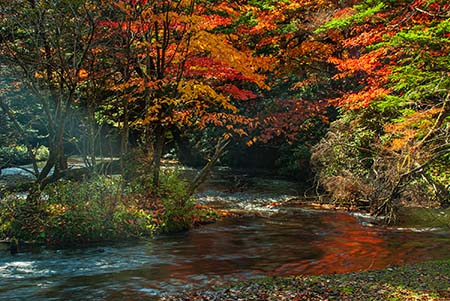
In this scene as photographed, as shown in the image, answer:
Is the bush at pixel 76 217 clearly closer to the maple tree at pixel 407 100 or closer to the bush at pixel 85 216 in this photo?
the bush at pixel 85 216

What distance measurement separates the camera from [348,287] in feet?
25.1

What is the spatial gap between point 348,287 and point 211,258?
371cm

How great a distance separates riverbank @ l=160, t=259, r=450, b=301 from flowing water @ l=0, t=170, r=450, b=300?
84 centimetres

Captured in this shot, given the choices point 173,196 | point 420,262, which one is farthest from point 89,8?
point 420,262

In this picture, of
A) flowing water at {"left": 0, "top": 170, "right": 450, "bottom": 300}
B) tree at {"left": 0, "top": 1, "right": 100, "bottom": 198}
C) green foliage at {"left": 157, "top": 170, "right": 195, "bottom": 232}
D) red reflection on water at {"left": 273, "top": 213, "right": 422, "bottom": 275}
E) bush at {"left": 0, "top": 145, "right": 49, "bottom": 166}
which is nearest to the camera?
flowing water at {"left": 0, "top": 170, "right": 450, "bottom": 300}

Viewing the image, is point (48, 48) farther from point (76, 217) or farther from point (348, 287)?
point (348, 287)

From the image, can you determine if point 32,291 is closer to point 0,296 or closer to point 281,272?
point 0,296

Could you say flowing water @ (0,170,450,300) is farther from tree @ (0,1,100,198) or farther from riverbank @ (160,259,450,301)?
tree @ (0,1,100,198)

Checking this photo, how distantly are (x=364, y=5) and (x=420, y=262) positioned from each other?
8.99 m

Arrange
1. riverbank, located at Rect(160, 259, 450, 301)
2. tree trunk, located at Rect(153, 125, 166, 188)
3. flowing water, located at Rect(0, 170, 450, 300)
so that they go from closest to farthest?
riverbank, located at Rect(160, 259, 450, 301) < flowing water, located at Rect(0, 170, 450, 300) < tree trunk, located at Rect(153, 125, 166, 188)

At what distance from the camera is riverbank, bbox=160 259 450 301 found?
7.14 meters

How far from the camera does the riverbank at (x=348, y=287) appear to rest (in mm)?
7141

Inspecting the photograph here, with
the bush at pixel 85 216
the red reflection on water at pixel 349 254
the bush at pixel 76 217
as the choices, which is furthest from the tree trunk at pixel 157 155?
the red reflection on water at pixel 349 254

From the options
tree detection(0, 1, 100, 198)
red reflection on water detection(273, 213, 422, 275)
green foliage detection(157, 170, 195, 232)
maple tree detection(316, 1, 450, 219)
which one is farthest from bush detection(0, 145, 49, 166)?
red reflection on water detection(273, 213, 422, 275)
